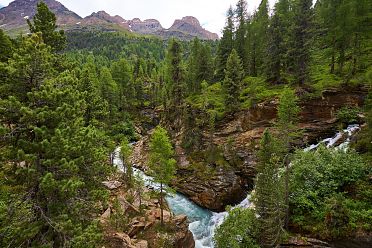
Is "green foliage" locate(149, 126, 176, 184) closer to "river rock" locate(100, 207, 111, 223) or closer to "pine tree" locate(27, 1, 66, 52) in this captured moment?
"river rock" locate(100, 207, 111, 223)

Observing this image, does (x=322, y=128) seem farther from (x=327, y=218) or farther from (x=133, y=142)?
(x=133, y=142)

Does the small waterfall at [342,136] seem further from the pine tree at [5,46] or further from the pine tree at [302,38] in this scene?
the pine tree at [5,46]

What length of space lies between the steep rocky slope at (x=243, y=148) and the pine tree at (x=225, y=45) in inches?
783

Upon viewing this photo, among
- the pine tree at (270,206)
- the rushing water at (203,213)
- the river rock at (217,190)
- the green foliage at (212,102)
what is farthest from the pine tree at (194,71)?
the pine tree at (270,206)

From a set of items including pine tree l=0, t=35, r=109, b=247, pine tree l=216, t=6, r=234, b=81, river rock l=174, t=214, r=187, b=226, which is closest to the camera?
pine tree l=0, t=35, r=109, b=247

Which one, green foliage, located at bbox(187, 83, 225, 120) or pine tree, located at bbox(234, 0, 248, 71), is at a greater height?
pine tree, located at bbox(234, 0, 248, 71)

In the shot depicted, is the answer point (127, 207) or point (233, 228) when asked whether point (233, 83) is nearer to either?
point (127, 207)

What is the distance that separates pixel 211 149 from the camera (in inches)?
1661

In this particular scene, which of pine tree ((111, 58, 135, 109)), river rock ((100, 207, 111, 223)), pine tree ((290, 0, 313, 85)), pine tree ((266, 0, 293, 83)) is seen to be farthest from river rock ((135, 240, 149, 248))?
pine tree ((111, 58, 135, 109))

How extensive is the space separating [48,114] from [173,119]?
43.1m

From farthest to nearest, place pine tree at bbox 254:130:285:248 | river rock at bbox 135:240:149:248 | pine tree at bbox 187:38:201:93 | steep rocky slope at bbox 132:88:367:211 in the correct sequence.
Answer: pine tree at bbox 187:38:201:93 → steep rocky slope at bbox 132:88:367:211 → river rock at bbox 135:240:149:248 → pine tree at bbox 254:130:285:248

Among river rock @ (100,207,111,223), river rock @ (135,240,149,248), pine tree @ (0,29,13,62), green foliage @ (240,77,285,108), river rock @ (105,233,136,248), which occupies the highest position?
pine tree @ (0,29,13,62)

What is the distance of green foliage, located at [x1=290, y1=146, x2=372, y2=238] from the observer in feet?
75.1

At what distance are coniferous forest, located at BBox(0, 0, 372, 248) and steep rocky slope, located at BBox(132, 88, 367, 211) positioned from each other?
6.3 inches
